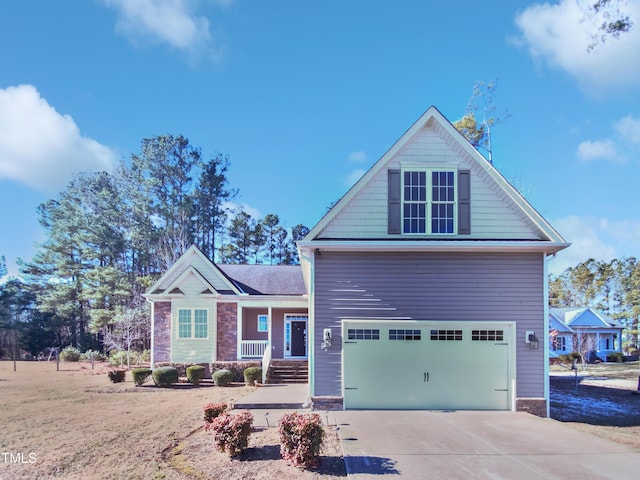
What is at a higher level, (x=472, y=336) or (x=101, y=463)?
(x=472, y=336)

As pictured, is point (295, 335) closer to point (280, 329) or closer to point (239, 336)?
point (280, 329)

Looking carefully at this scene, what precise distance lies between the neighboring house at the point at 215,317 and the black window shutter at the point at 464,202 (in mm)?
10218

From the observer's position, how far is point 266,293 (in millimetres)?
21297

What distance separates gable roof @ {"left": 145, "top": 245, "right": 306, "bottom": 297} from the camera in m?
20.3

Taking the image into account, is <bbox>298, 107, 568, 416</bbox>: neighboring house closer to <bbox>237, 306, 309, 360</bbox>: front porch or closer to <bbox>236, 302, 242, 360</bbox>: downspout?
<bbox>236, 302, 242, 360</bbox>: downspout

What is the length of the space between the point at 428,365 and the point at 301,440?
18.0 feet

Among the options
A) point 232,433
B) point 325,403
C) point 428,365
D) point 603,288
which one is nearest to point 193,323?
point 325,403

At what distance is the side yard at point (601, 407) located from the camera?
10.2 metres

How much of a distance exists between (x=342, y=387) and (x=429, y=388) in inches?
90.8

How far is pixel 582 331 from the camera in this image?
124 feet

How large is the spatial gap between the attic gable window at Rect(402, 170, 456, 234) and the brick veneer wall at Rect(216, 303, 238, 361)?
11372 mm

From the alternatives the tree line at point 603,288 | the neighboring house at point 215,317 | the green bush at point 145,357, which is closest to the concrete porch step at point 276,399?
the neighboring house at point 215,317

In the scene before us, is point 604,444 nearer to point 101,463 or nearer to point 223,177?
point 101,463

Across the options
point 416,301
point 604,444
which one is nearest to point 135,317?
point 416,301
